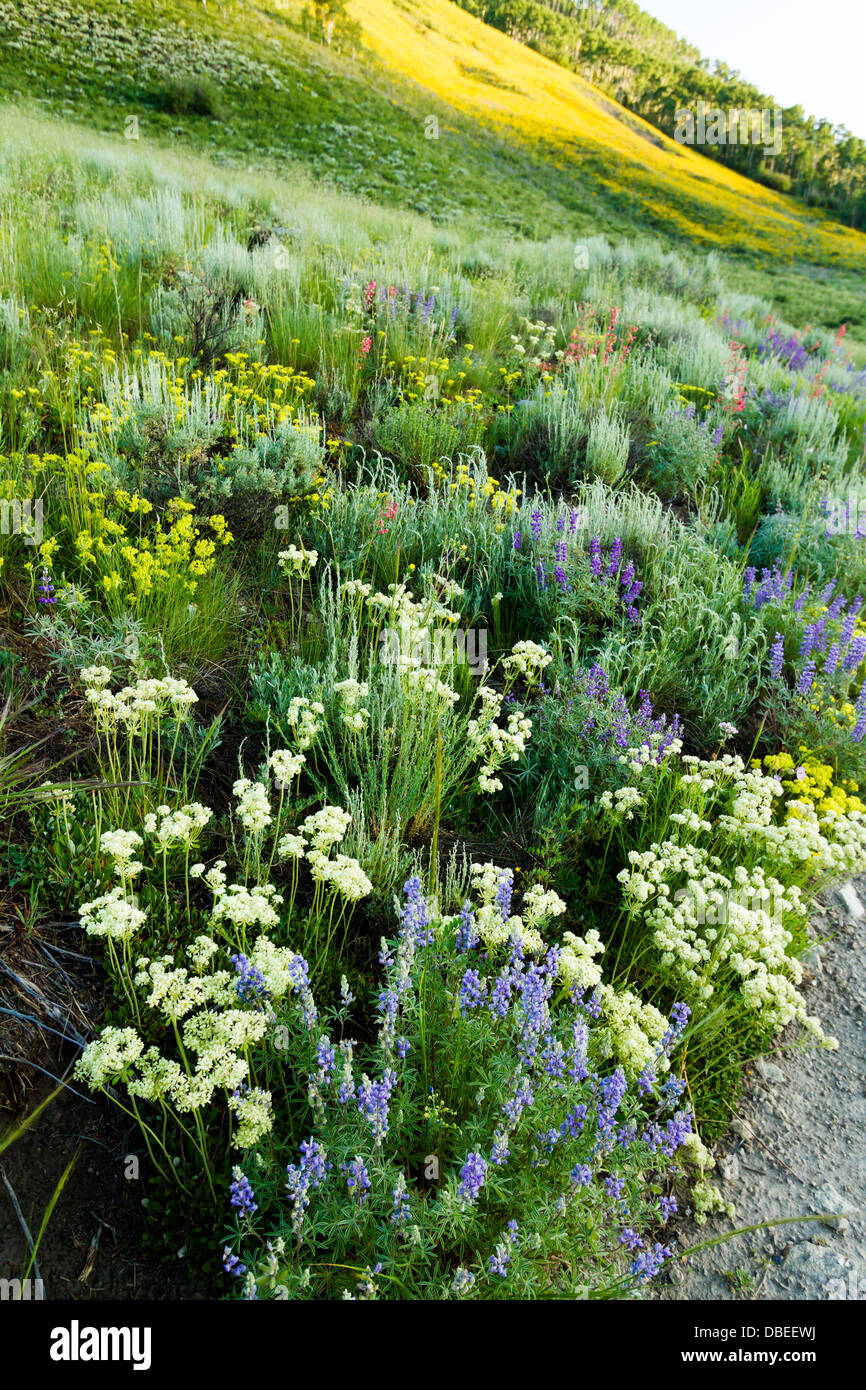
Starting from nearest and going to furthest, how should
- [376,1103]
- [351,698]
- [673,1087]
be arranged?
[376,1103], [673,1087], [351,698]

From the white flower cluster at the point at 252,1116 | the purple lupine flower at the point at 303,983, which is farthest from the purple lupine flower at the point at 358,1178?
the purple lupine flower at the point at 303,983

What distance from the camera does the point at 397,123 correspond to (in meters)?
27.7

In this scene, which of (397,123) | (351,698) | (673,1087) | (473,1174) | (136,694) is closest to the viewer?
(473,1174)

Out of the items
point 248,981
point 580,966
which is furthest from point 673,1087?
point 248,981

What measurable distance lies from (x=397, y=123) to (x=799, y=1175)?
33.6 m

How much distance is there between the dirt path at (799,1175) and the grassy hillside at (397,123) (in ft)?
53.4

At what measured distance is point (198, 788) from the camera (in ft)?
9.40

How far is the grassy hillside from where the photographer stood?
21.4 meters

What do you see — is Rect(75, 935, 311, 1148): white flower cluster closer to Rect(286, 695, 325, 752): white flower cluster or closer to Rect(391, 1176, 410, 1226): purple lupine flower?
Rect(391, 1176, 410, 1226): purple lupine flower

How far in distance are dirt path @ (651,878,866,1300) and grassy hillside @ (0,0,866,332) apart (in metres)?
16.3

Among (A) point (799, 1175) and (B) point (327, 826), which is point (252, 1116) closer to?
(B) point (327, 826)

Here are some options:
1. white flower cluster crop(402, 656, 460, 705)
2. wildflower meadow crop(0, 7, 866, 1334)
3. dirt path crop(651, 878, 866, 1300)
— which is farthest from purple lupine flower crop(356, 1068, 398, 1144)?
white flower cluster crop(402, 656, 460, 705)

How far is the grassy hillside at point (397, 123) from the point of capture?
21.4 metres
